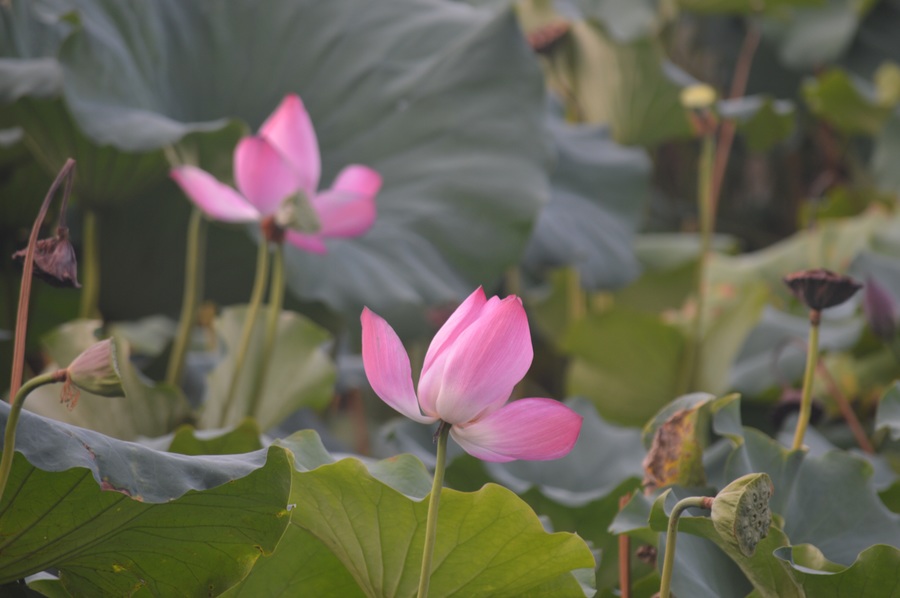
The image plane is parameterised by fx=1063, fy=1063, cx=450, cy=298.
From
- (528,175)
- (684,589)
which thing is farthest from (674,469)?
(528,175)

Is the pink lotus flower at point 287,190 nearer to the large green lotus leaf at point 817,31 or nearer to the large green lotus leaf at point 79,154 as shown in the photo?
the large green lotus leaf at point 79,154

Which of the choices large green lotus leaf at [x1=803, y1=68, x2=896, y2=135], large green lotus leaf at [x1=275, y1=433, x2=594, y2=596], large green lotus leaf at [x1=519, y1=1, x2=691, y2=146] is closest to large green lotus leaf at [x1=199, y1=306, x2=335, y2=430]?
large green lotus leaf at [x1=275, y1=433, x2=594, y2=596]

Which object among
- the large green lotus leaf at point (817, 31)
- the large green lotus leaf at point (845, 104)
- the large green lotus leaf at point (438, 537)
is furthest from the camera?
the large green lotus leaf at point (817, 31)

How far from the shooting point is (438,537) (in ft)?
1.92

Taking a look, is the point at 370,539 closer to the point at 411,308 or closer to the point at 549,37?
the point at 411,308

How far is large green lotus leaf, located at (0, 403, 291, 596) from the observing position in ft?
1.67

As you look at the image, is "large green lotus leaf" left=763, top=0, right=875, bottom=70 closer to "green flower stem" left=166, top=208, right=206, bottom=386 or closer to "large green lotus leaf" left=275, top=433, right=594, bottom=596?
"green flower stem" left=166, top=208, right=206, bottom=386

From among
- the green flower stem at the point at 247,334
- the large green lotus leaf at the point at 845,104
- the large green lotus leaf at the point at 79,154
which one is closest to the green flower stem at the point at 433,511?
the green flower stem at the point at 247,334

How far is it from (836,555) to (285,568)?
14.3 inches

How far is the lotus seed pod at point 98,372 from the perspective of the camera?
461 millimetres

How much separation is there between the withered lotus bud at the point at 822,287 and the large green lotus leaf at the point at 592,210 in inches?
30.3

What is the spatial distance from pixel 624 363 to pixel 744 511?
1096 millimetres

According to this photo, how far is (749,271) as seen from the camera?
5.87ft

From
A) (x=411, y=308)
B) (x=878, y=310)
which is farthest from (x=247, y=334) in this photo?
(x=878, y=310)
